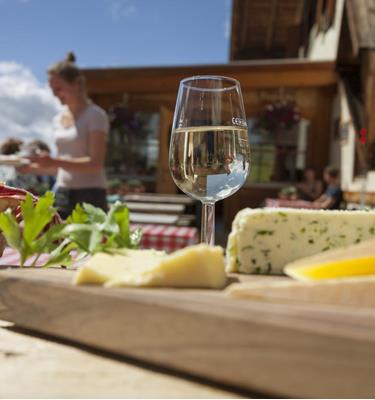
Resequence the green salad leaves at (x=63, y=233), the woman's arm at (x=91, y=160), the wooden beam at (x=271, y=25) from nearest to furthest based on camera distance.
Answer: the green salad leaves at (x=63, y=233), the woman's arm at (x=91, y=160), the wooden beam at (x=271, y=25)

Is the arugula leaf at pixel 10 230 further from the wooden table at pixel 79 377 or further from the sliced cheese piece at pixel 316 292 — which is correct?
the sliced cheese piece at pixel 316 292

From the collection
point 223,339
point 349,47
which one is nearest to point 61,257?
point 223,339

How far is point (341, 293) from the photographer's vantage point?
1.90 ft

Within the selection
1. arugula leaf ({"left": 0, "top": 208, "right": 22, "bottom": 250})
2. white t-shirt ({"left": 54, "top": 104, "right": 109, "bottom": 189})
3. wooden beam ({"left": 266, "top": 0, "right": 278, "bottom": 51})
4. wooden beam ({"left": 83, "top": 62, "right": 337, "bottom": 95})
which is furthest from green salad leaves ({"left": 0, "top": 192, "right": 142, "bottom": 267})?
wooden beam ({"left": 266, "top": 0, "right": 278, "bottom": 51})

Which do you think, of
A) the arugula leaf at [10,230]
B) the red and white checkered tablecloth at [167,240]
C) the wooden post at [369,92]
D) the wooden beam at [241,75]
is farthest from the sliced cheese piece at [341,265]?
the wooden beam at [241,75]

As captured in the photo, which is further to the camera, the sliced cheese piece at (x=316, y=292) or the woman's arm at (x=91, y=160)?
the woman's arm at (x=91, y=160)

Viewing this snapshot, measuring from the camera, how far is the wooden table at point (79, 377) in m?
0.51

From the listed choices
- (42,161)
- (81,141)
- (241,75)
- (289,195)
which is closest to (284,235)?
(42,161)

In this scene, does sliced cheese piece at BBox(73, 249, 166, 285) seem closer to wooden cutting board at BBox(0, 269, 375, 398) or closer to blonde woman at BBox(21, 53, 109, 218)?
wooden cutting board at BBox(0, 269, 375, 398)

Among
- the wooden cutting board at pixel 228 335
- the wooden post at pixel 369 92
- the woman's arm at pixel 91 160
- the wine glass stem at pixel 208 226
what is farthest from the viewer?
the wooden post at pixel 369 92

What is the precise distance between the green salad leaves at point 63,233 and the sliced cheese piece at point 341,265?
290 millimetres

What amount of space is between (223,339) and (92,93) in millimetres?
10102

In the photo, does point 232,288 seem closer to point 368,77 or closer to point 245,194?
point 368,77

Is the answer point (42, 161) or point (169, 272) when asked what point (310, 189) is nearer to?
point (42, 161)
